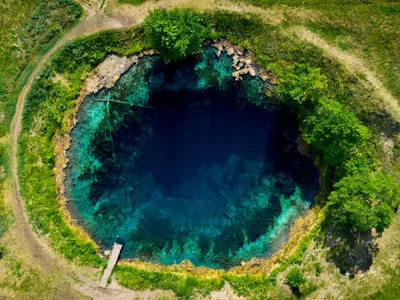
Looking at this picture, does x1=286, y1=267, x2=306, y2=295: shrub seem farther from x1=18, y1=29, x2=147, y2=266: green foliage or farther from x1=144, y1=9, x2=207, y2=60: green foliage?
x1=144, y1=9, x2=207, y2=60: green foliage

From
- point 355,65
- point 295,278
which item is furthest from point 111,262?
point 355,65

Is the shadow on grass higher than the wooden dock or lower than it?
higher

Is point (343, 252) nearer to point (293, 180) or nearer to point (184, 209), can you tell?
point (293, 180)

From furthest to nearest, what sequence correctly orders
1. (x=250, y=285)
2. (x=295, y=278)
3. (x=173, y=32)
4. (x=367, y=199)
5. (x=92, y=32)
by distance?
(x=92, y=32) → (x=250, y=285) → (x=295, y=278) → (x=173, y=32) → (x=367, y=199)

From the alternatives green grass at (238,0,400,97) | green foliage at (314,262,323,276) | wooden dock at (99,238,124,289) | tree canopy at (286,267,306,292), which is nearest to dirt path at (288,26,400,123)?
green grass at (238,0,400,97)

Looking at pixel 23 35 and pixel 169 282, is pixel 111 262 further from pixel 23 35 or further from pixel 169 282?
pixel 23 35

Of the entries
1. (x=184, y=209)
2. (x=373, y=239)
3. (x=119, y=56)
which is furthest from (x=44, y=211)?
(x=373, y=239)
